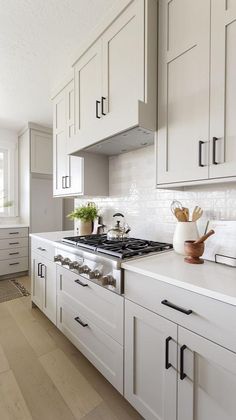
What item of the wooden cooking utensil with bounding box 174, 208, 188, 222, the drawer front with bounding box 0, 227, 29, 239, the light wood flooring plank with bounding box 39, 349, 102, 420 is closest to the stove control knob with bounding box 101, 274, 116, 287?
the wooden cooking utensil with bounding box 174, 208, 188, 222

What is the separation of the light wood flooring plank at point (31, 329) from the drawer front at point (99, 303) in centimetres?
54

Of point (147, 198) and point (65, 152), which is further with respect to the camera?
point (65, 152)

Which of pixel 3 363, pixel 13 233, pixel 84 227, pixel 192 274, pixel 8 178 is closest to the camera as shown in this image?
pixel 192 274

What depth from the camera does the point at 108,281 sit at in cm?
131

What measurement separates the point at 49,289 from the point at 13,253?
1.86m

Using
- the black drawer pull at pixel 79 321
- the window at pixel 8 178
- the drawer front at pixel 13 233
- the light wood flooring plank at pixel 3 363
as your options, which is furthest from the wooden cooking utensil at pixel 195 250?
the window at pixel 8 178

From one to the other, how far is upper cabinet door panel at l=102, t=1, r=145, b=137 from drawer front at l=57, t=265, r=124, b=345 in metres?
1.08

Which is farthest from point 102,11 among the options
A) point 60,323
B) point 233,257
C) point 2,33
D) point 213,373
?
point 60,323

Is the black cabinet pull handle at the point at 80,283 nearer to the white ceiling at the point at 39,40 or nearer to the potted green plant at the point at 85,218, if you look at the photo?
the potted green plant at the point at 85,218

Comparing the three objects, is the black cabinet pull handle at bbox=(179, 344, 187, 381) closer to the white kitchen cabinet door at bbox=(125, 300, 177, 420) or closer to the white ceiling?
the white kitchen cabinet door at bbox=(125, 300, 177, 420)

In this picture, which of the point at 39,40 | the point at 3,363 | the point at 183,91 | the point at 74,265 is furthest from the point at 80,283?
the point at 39,40

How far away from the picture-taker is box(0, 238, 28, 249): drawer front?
355cm

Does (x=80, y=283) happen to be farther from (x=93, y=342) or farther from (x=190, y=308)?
(x=190, y=308)

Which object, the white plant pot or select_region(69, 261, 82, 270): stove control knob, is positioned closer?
select_region(69, 261, 82, 270): stove control knob
